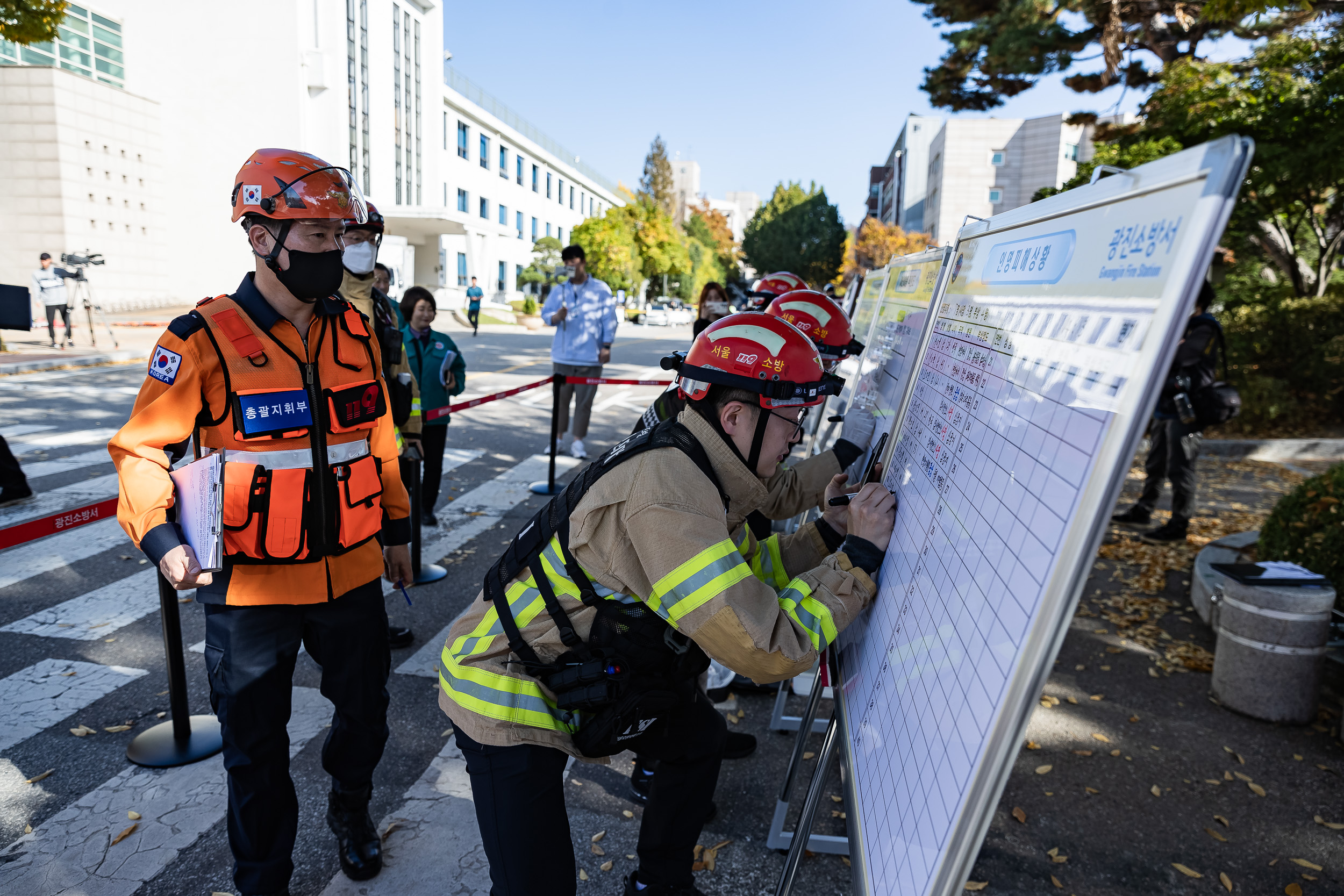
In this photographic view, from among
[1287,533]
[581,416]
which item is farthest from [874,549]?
[581,416]

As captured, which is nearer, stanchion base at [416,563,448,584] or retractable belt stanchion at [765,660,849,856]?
retractable belt stanchion at [765,660,849,856]

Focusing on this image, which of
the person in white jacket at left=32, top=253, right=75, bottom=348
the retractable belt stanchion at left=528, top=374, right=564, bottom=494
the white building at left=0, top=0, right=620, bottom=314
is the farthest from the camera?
the white building at left=0, top=0, right=620, bottom=314

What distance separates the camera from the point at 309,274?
7.84 feet

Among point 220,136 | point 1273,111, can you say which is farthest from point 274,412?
point 220,136

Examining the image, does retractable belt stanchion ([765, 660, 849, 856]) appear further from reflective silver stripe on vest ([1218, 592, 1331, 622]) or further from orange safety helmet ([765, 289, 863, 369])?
reflective silver stripe on vest ([1218, 592, 1331, 622])

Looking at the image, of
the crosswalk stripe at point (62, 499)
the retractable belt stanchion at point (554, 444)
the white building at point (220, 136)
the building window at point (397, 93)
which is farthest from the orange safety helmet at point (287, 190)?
the building window at point (397, 93)

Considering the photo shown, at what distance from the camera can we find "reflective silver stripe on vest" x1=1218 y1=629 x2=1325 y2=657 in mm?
3877

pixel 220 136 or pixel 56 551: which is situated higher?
pixel 220 136

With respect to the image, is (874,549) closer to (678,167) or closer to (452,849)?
(452,849)

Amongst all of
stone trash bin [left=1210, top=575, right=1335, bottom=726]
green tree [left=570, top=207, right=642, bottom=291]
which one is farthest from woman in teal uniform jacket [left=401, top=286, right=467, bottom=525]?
green tree [left=570, top=207, right=642, bottom=291]

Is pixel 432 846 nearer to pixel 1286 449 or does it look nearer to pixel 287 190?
pixel 287 190

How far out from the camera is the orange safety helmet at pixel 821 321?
4078 mm

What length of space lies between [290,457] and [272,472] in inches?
2.6

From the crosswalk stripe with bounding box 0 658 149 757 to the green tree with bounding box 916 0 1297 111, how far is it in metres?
11.2
